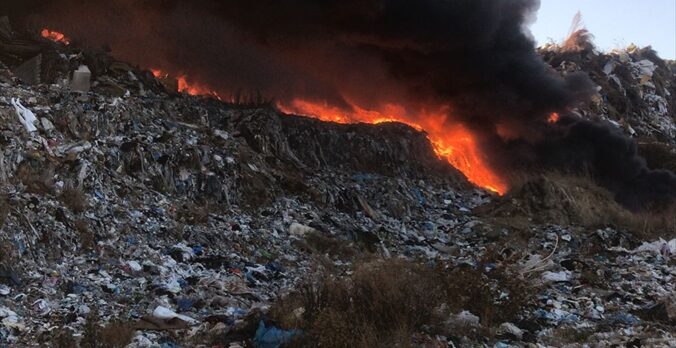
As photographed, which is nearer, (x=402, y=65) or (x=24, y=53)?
(x=24, y=53)

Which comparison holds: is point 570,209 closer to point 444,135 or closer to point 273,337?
point 444,135

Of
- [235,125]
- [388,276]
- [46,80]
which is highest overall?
[235,125]

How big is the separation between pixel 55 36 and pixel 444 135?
9765mm

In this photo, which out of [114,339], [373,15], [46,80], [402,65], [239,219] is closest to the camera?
[114,339]

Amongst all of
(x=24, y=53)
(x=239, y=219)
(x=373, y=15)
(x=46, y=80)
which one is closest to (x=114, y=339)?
(x=239, y=219)

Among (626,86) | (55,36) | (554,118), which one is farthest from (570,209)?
(626,86)

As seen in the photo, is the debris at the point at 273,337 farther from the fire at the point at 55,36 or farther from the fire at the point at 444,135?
the fire at the point at 444,135

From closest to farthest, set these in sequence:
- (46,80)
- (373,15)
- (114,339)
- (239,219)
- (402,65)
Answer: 1. (114,339)
2. (239,219)
3. (46,80)
4. (373,15)
5. (402,65)

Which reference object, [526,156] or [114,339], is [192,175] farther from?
[526,156]

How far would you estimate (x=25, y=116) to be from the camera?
26.0 feet

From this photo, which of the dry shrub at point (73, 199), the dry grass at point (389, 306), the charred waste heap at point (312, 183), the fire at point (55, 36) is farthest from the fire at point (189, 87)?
the dry grass at point (389, 306)

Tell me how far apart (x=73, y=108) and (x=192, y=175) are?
7.05 feet

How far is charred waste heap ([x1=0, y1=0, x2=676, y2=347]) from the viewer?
544 centimetres

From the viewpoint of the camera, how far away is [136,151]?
28.9ft
